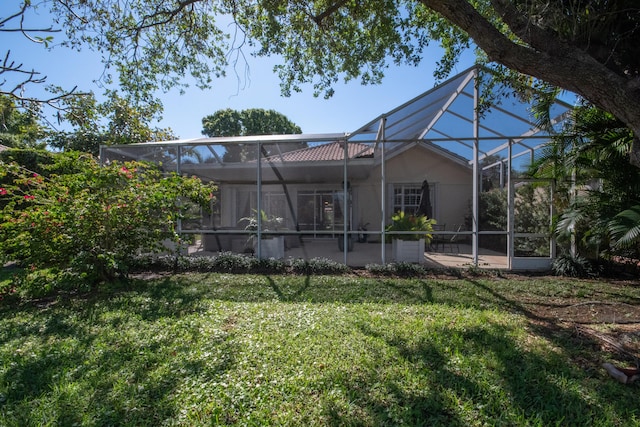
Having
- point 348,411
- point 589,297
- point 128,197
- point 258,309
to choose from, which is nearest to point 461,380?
point 348,411

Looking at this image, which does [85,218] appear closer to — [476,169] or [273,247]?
[273,247]

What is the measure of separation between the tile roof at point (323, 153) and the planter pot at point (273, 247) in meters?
2.30

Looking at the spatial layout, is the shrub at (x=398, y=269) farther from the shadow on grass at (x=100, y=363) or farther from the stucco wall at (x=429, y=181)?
the shadow on grass at (x=100, y=363)

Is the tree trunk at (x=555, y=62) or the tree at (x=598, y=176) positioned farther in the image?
the tree at (x=598, y=176)

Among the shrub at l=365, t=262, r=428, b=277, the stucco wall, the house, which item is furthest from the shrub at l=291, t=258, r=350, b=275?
the stucco wall

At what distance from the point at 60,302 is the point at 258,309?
3688 mm

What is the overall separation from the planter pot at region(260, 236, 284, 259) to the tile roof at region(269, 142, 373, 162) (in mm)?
2302

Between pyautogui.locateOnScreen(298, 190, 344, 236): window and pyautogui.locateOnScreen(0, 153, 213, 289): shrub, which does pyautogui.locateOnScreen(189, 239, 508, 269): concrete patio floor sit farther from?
pyautogui.locateOnScreen(0, 153, 213, 289): shrub

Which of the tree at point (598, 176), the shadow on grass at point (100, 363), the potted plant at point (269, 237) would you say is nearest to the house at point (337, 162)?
the potted plant at point (269, 237)

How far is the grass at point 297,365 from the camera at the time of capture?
2367 millimetres

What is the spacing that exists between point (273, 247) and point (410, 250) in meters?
3.89

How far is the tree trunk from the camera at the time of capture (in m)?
3.20

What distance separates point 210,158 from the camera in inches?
344

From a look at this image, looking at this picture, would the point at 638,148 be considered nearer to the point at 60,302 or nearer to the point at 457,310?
the point at 457,310
